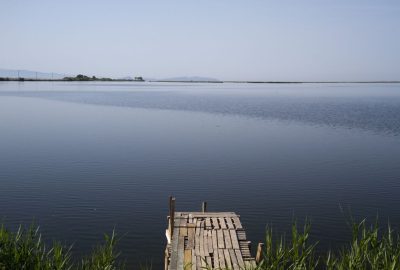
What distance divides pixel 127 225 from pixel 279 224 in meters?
7.63

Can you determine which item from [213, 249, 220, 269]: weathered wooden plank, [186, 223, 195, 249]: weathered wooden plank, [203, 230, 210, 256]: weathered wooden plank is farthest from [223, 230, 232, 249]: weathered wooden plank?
[186, 223, 195, 249]: weathered wooden plank

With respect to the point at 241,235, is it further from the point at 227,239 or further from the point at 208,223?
the point at 208,223

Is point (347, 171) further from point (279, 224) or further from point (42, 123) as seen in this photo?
point (42, 123)

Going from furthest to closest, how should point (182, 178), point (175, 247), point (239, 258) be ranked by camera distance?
point (182, 178) < point (175, 247) < point (239, 258)

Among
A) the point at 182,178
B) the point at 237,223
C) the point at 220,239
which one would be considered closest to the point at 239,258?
the point at 220,239

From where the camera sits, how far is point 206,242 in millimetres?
16281

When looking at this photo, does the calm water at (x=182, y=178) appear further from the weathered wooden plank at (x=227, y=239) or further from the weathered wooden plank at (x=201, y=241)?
the weathered wooden plank at (x=227, y=239)

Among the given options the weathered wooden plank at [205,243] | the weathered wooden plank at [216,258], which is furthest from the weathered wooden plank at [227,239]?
the weathered wooden plank at [205,243]

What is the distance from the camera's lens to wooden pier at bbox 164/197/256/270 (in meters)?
14.7

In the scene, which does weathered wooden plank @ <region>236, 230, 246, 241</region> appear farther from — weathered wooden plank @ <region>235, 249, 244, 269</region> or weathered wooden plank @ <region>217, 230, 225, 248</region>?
weathered wooden plank @ <region>235, 249, 244, 269</region>

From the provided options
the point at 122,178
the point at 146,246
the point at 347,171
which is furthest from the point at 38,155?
the point at 347,171

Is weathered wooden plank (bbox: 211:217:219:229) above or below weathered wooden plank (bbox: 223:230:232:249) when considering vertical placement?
above

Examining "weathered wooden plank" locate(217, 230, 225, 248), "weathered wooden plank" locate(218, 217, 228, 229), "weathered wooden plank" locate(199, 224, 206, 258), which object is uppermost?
"weathered wooden plank" locate(218, 217, 228, 229)

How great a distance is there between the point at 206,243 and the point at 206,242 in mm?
95
